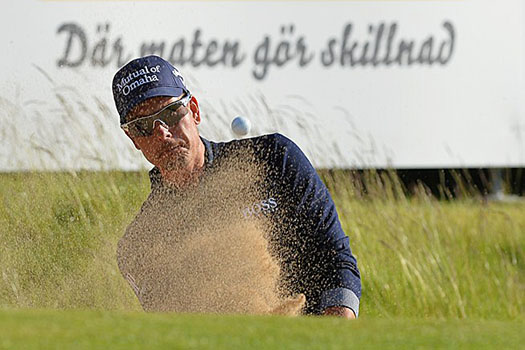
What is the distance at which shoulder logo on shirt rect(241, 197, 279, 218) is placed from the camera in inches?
154

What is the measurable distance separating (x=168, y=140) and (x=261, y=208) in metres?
0.52

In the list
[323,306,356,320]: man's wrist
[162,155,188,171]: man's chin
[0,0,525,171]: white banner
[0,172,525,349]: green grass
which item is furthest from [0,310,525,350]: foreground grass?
[0,0,525,171]: white banner

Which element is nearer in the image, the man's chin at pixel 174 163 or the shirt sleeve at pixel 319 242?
the shirt sleeve at pixel 319 242

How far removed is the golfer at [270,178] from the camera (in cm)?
363

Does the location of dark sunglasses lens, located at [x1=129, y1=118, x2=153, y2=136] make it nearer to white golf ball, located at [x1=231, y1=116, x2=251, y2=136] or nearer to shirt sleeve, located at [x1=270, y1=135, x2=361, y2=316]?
shirt sleeve, located at [x1=270, y1=135, x2=361, y2=316]

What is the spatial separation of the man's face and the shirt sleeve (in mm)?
374

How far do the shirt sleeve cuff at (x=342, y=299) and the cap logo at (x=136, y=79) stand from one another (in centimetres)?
111

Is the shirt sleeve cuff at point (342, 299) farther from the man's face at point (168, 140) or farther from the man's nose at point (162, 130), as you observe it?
the man's nose at point (162, 130)

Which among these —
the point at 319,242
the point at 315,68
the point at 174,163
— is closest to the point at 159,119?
the point at 174,163

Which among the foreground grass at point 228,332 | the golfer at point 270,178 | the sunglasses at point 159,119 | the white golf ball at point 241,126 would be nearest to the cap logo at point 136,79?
the golfer at point 270,178

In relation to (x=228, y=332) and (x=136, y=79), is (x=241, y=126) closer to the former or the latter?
(x=136, y=79)

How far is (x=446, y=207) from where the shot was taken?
7480mm

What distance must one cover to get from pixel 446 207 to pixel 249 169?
3863 mm

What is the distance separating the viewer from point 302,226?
3723 millimetres
